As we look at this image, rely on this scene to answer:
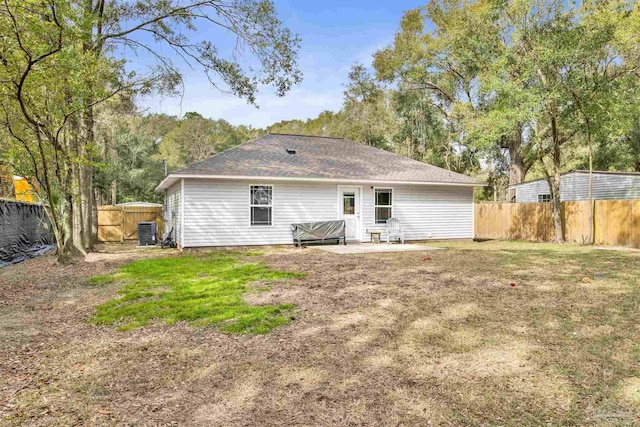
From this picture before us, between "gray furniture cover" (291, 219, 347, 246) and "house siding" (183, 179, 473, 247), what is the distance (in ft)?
1.35

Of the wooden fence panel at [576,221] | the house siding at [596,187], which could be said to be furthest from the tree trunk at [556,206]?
the house siding at [596,187]

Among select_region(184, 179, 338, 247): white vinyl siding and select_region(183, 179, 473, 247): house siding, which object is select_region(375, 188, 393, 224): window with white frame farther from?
select_region(184, 179, 338, 247): white vinyl siding

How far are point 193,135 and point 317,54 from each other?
872 inches

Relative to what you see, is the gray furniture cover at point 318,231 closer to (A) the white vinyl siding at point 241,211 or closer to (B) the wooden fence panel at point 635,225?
(A) the white vinyl siding at point 241,211

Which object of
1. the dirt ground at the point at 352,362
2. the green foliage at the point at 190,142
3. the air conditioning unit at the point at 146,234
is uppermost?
the green foliage at the point at 190,142

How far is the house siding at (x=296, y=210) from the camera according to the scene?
12188 millimetres

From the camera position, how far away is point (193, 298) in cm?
563

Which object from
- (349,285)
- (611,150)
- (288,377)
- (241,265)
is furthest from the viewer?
(611,150)

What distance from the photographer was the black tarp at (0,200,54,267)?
10.4 m

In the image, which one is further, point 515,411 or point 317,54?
point 317,54

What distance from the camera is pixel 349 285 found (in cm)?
637

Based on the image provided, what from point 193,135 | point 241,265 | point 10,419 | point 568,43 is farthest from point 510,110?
point 193,135

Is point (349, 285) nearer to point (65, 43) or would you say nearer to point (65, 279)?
point (65, 279)

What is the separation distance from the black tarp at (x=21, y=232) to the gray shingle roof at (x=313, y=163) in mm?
4597
